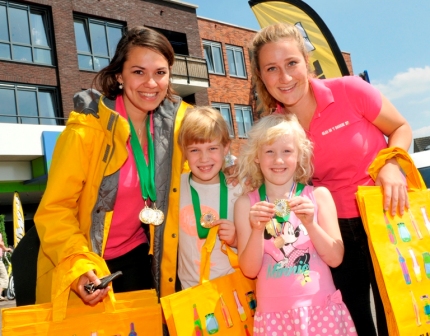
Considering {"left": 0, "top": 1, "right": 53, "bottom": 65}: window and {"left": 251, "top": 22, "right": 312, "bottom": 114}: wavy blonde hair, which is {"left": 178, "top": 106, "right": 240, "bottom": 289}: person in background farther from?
{"left": 0, "top": 1, "right": 53, "bottom": 65}: window

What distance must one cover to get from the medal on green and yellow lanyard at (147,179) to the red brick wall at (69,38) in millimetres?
16043

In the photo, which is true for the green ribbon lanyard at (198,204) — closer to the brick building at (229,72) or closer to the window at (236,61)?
the brick building at (229,72)

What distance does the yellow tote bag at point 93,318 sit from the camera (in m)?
2.31

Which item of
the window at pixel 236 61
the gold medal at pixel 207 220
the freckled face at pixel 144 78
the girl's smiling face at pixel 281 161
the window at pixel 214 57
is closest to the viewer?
the girl's smiling face at pixel 281 161

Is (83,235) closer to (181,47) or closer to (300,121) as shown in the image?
(300,121)

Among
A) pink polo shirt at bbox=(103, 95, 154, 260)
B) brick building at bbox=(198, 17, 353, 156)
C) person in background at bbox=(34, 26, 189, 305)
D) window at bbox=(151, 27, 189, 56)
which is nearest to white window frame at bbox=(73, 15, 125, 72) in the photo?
window at bbox=(151, 27, 189, 56)

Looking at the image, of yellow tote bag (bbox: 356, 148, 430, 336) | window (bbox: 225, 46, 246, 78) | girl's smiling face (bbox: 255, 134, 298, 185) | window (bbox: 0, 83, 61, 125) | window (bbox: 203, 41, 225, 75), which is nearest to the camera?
yellow tote bag (bbox: 356, 148, 430, 336)

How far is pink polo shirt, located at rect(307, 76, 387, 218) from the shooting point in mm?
2662

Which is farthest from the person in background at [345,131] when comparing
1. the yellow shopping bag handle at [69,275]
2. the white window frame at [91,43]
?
the white window frame at [91,43]

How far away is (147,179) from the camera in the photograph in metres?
2.88

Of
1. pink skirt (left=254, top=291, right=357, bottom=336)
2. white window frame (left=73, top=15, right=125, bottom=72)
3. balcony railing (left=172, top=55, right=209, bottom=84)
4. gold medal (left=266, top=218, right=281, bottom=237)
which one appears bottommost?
pink skirt (left=254, top=291, right=357, bottom=336)

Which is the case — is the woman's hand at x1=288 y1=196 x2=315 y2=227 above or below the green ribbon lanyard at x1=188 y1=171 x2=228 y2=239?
below

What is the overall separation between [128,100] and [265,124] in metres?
0.98

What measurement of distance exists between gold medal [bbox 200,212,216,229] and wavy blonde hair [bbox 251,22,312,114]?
0.82 metres
